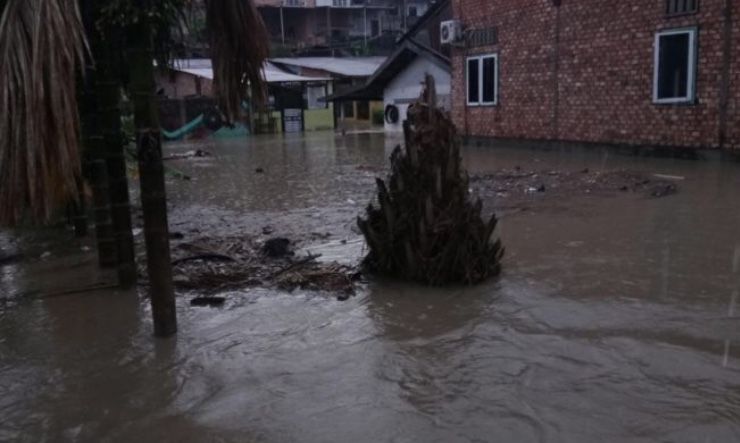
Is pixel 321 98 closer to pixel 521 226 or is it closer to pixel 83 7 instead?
pixel 521 226

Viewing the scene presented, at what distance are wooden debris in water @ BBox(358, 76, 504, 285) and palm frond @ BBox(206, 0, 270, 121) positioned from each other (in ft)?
4.99

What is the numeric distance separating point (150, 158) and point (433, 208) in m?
2.54

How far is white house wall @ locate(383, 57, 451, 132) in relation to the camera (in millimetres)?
→ 25094

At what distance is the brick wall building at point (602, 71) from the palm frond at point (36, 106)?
13365 millimetres

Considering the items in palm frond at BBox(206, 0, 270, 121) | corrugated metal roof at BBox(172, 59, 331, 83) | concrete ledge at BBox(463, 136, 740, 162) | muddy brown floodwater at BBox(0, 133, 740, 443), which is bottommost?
muddy brown floodwater at BBox(0, 133, 740, 443)

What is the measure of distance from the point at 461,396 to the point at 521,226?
5.17 meters

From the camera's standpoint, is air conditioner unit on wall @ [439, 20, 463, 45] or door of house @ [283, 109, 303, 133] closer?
air conditioner unit on wall @ [439, 20, 463, 45]

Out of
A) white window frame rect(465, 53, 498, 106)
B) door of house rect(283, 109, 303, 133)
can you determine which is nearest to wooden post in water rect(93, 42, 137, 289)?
white window frame rect(465, 53, 498, 106)

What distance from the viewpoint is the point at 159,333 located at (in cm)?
540

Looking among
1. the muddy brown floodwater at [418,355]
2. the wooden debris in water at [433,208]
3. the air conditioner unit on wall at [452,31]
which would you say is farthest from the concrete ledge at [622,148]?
the wooden debris in water at [433,208]

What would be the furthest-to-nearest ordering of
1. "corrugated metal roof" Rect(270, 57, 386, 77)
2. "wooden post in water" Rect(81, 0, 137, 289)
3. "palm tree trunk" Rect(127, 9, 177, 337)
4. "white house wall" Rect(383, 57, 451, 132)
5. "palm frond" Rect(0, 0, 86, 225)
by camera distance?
"corrugated metal roof" Rect(270, 57, 386, 77), "white house wall" Rect(383, 57, 451, 132), "wooden post in water" Rect(81, 0, 137, 289), "palm tree trunk" Rect(127, 9, 177, 337), "palm frond" Rect(0, 0, 86, 225)

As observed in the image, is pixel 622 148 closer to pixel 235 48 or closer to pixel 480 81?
pixel 480 81

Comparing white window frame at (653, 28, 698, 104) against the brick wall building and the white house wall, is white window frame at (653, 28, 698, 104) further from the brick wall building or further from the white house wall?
the white house wall

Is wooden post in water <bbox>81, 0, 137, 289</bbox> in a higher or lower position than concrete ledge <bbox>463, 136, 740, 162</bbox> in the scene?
higher
